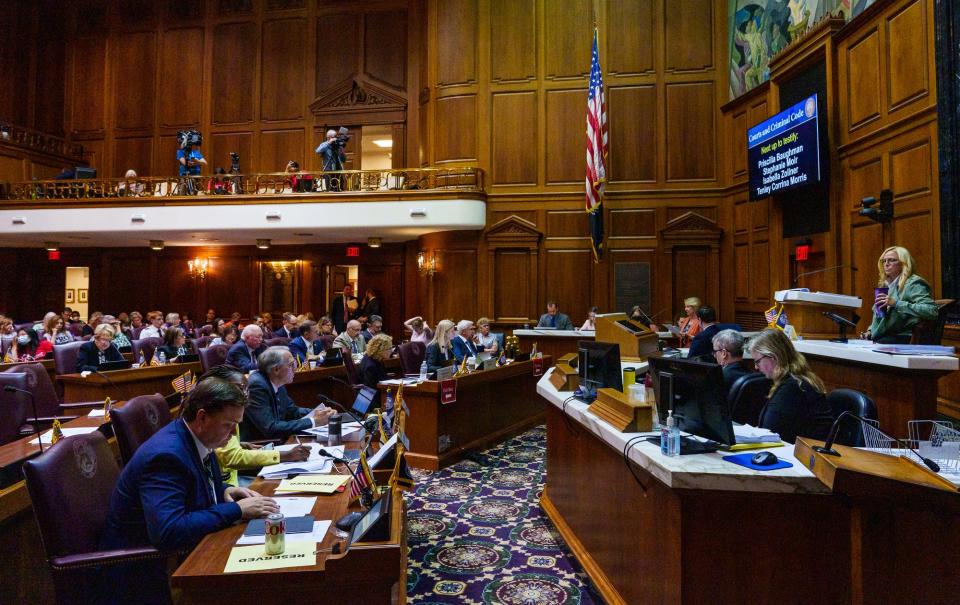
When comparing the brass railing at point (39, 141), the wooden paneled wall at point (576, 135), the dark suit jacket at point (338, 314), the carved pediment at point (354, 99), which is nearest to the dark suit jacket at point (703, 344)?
the wooden paneled wall at point (576, 135)

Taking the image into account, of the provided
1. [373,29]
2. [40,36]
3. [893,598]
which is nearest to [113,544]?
[893,598]

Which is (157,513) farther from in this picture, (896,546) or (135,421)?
(896,546)

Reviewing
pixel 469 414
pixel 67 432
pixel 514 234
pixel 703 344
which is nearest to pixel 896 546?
pixel 703 344

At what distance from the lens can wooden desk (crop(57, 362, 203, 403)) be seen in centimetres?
569

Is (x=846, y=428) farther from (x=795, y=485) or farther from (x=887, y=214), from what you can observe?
(x=887, y=214)

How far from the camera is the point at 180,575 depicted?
171 centimetres

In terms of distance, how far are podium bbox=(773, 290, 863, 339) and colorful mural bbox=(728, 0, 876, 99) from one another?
4.33 meters

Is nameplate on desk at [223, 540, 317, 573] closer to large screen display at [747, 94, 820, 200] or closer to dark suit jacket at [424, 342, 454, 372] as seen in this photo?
dark suit jacket at [424, 342, 454, 372]

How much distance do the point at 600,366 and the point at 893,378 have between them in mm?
1959

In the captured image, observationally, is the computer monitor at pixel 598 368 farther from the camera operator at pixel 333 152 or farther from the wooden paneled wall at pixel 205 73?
the wooden paneled wall at pixel 205 73

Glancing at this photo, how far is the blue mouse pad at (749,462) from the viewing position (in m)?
2.24

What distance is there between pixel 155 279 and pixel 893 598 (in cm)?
1634

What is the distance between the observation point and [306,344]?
735 centimetres

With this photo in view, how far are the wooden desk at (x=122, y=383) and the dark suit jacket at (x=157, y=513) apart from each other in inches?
148
